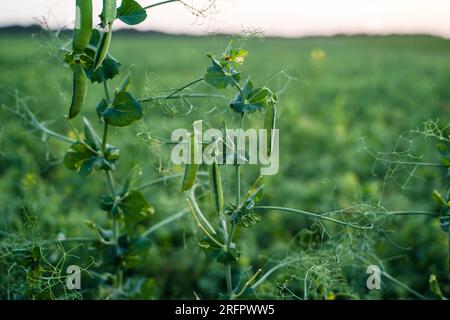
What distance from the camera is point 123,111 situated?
3.90 feet

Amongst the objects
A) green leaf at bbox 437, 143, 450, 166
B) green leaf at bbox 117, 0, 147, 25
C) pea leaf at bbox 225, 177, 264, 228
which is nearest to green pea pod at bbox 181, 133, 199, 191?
pea leaf at bbox 225, 177, 264, 228

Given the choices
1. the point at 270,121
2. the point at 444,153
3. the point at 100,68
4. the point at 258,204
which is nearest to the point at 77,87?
the point at 100,68

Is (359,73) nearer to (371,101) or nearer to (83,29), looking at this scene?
(371,101)

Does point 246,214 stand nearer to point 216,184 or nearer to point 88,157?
point 216,184

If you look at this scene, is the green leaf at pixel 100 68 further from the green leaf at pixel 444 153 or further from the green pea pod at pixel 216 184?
the green leaf at pixel 444 153

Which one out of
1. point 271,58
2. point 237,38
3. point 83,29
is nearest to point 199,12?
point 237,38

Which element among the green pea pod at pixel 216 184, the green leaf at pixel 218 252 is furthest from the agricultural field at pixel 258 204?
the green pea pod at pixel 216 184

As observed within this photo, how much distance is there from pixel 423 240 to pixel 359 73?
906cm

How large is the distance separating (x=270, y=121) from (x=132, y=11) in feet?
1.32

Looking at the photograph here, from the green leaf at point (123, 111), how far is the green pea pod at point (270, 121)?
0.98 ft

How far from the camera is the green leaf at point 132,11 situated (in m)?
1.12

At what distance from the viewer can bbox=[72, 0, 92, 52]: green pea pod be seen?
3.48 feet

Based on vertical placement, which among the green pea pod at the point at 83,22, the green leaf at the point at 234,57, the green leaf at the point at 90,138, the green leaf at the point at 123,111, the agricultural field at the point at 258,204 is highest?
the green pea pod at the point at 83,22

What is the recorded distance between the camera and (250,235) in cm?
238
